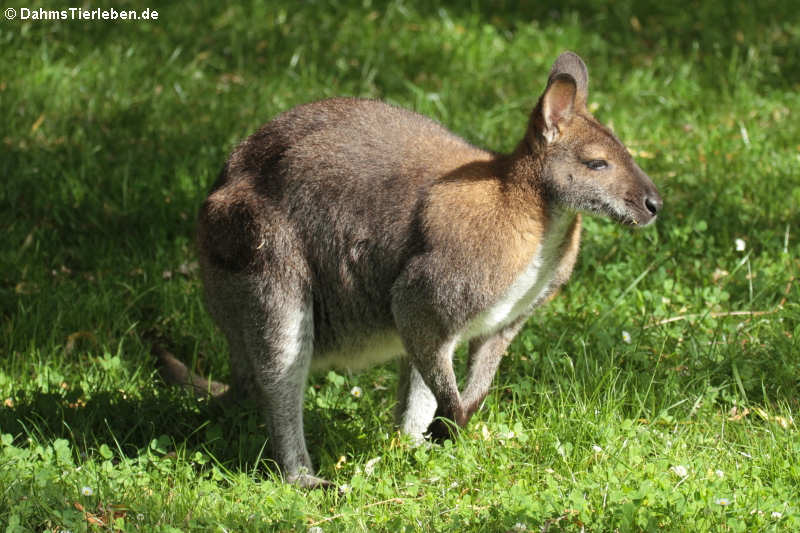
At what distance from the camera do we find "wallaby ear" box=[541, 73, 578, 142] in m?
3.89

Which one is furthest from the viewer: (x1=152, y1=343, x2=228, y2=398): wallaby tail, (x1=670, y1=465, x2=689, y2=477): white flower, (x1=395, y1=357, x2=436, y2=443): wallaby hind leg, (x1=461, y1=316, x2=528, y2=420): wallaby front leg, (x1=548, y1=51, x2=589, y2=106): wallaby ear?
(x1=152, y1=343, x2=228, y2=398): wallaby tail

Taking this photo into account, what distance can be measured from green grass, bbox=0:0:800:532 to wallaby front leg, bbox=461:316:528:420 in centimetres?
16

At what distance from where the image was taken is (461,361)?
16.4 feet

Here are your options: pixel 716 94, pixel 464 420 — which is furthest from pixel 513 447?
pixel 716 94

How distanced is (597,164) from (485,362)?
0.90 meters

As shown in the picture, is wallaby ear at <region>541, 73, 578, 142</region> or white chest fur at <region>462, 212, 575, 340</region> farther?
white chest fur at <region>462, 212, 575, 340</region>

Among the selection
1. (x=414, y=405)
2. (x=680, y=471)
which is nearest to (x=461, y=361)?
(x=414, y=405)

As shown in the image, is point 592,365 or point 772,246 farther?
point 772,246

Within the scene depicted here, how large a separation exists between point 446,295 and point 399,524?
31.4 inches

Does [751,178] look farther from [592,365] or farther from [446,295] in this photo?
[446,295]

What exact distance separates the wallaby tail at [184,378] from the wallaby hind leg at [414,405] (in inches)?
A: 30.6

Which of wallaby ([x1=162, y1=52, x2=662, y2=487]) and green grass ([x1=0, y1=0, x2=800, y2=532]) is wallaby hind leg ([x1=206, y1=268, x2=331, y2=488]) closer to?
wallaby ([x1=162, y1=52, x2=662, y2=487])

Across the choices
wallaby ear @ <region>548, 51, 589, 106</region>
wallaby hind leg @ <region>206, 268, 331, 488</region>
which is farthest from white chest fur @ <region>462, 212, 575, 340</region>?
wallaby hind leg @ <region>206, 268, 331, 488</region>

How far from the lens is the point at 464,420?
423 cm
